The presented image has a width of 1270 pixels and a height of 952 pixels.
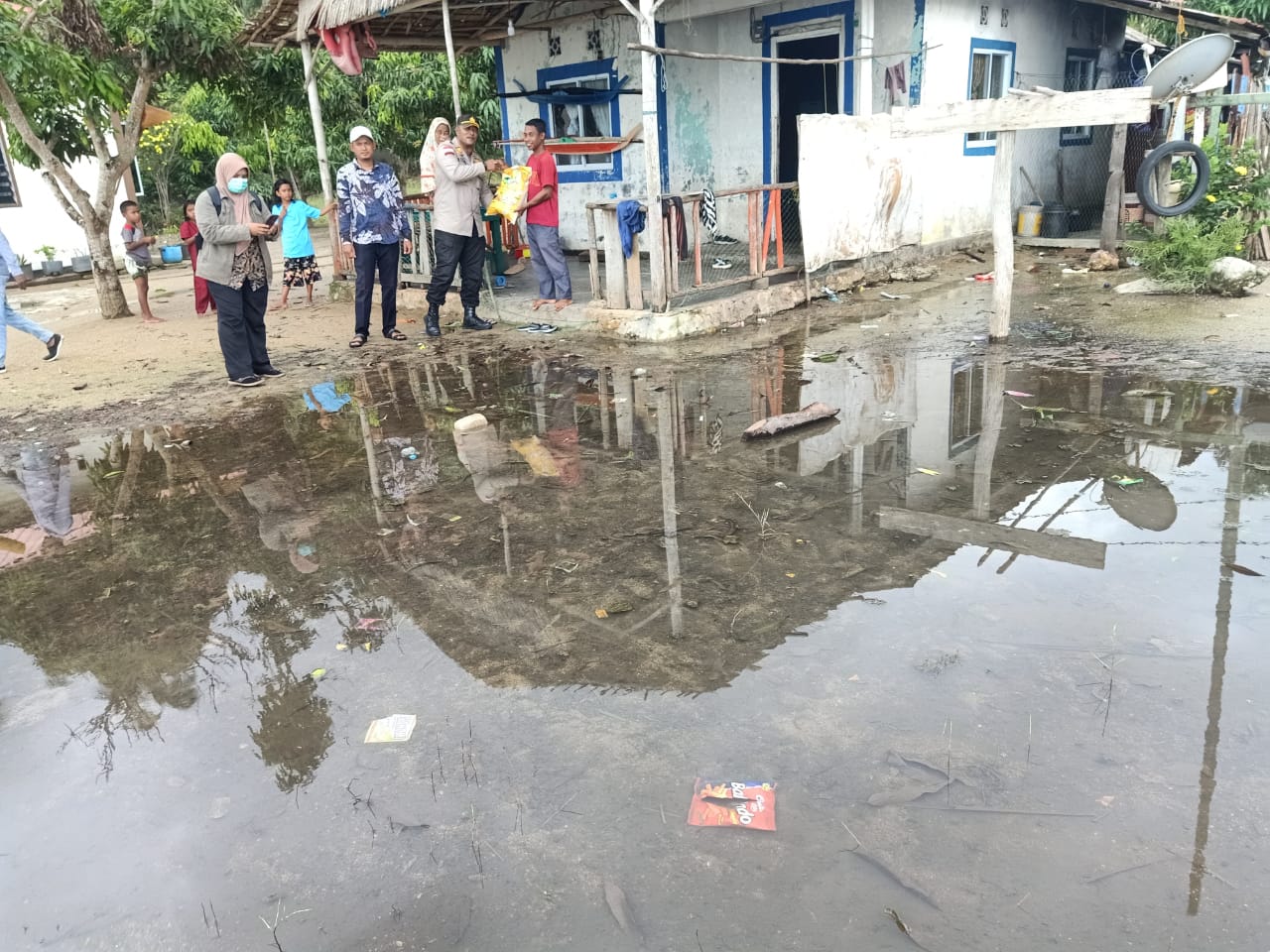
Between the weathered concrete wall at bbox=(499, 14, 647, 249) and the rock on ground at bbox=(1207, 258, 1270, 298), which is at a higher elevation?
the weathered concrete wall at bbox=(499, 14, 647, 249)

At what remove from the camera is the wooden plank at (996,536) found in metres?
3.66

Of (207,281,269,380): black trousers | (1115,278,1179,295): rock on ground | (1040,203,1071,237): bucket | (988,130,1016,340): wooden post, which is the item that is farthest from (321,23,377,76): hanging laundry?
(1040,203,1071,237): bucket

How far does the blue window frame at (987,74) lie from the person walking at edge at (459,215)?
5985 mm

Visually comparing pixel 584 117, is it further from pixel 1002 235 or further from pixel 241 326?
pixel 1002 235

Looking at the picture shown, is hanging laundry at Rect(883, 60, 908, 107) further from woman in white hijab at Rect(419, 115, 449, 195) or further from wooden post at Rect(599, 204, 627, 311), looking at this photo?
woman in white hijab at Rect(419, 115, 449, 195)

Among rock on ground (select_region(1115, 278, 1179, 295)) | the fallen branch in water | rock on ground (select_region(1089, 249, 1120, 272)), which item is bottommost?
the fallen branch in water

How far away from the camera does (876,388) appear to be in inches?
250

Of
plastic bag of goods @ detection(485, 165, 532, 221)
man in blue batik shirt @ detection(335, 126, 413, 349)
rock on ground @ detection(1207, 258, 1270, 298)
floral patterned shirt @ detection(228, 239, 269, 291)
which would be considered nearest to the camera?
floral patterned shirt @ detection(228, 239, 269, 291)

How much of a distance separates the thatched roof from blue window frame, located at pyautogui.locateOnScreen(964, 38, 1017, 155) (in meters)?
4.21

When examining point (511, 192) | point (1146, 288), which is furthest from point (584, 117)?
point (1146, 288)

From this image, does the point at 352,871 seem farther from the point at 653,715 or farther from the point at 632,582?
the point at 632,582

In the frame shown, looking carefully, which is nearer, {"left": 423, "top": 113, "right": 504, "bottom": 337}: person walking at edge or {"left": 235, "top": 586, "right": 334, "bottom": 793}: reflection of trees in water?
{"left": 235, "top": 586, "right": 334, "bottom": 793}: reflection of trees in water

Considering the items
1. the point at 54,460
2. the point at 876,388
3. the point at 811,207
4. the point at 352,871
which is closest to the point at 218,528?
the point at 54,460

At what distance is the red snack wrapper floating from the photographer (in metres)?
2.42
